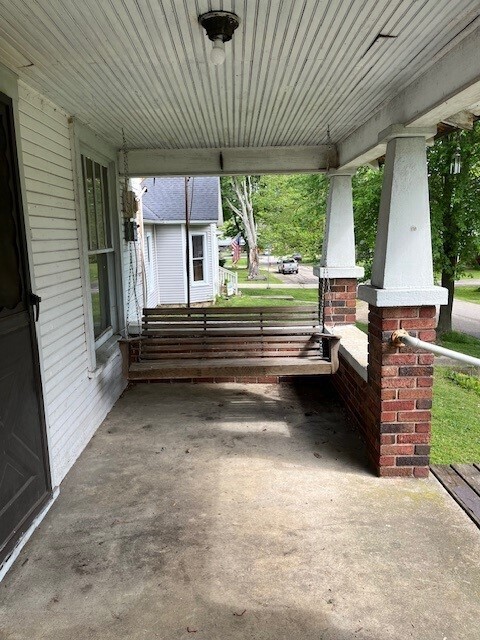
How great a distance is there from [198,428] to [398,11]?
3417 mm

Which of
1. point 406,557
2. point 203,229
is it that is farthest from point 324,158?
point 203,229

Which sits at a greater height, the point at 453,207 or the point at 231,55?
the point at 231,55

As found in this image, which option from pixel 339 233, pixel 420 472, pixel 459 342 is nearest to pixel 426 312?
pixel 420 472

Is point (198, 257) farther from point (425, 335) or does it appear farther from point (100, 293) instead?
point (425, 335)

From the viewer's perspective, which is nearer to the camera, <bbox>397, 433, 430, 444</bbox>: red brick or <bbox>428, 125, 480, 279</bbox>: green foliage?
<bbox>397, 433, 430, 444</bbox>: red brick

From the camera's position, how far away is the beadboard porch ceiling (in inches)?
82.2

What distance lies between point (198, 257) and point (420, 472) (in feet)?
39.0

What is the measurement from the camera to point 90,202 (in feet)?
14.8

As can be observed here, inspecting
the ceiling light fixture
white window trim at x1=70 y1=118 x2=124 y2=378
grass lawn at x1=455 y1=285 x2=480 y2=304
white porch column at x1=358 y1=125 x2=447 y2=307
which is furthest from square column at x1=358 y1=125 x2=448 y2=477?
grass lawn at x1=455 y1=285 x2=480 y2=304

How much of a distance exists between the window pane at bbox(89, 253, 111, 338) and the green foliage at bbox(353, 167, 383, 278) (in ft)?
18.4

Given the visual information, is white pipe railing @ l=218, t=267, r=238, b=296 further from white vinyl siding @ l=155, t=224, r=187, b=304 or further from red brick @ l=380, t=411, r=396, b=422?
red brick @ l=380, t=411, r=396, b=422

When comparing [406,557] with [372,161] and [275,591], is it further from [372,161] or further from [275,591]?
[372,161]

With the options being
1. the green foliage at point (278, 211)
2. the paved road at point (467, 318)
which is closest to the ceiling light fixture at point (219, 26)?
the paved road at point (467, 318)

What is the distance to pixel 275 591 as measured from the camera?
2289 mm
